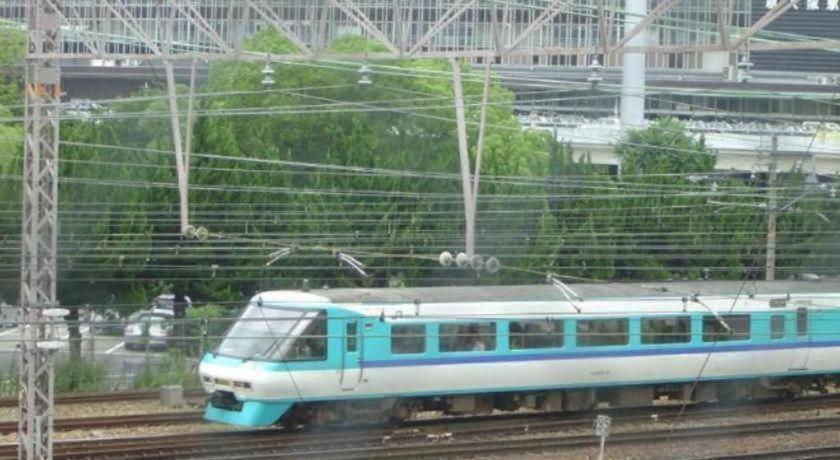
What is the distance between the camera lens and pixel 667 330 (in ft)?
60.5

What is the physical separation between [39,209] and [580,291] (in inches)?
342

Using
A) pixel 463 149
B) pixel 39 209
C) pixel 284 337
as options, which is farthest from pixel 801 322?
pixel 39 209

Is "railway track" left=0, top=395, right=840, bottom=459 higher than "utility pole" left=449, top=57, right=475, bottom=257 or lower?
lower

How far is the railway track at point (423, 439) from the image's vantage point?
1499cm

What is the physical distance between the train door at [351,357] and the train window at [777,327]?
6.35 m

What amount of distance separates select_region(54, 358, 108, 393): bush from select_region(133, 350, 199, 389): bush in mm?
618

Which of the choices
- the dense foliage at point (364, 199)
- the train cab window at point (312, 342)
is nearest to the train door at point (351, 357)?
the train cab window at point (312, 342)

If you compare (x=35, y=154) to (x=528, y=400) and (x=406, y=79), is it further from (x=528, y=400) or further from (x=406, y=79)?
(x=406, y=79)

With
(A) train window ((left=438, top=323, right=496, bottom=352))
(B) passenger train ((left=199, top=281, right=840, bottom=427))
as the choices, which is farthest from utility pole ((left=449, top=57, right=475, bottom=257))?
(A) train window ((left=438, top=323, right=496, bottom=352))

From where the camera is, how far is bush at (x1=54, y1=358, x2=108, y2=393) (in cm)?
2069

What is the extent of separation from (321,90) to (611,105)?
25153 millimetres

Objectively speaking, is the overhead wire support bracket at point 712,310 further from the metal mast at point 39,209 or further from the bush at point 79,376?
the metal mast at point 39,209

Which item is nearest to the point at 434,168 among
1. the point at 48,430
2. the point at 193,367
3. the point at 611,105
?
the point at 193,367

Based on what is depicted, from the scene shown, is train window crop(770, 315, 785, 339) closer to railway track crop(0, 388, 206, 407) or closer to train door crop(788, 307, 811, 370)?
train door crop(788, 307, 811, 370)
